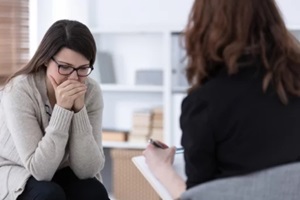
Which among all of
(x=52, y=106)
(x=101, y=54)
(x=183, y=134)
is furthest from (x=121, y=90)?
(x=183, y=134)

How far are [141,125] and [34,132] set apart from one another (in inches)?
54.5

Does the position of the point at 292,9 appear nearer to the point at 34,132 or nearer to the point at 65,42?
the point at 65,42

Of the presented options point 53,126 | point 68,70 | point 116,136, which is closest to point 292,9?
point 116,136

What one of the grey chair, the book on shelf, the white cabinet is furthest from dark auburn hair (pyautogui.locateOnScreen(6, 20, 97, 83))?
the book on shelf

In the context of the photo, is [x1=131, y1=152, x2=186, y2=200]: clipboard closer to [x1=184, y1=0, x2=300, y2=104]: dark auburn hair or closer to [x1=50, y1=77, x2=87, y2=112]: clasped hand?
[x1=184, y1=0, x2=300, y2=104]: dark auburn hair

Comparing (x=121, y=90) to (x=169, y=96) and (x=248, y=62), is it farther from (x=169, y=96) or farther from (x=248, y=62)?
(x=248, y=62)

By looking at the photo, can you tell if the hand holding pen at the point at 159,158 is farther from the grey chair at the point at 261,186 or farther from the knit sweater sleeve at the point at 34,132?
the knit sweater sleeve at the point at 34,132

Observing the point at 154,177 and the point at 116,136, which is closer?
the point at 154,177

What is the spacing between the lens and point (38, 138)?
168 cm

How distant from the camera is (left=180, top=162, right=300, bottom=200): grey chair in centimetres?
98

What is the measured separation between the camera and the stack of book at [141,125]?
3.00 metres

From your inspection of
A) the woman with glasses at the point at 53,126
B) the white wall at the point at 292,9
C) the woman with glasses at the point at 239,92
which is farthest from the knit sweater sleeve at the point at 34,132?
the white wall at the point at 292,9

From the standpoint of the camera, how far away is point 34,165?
63.4 inches

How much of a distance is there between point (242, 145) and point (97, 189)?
88cm
